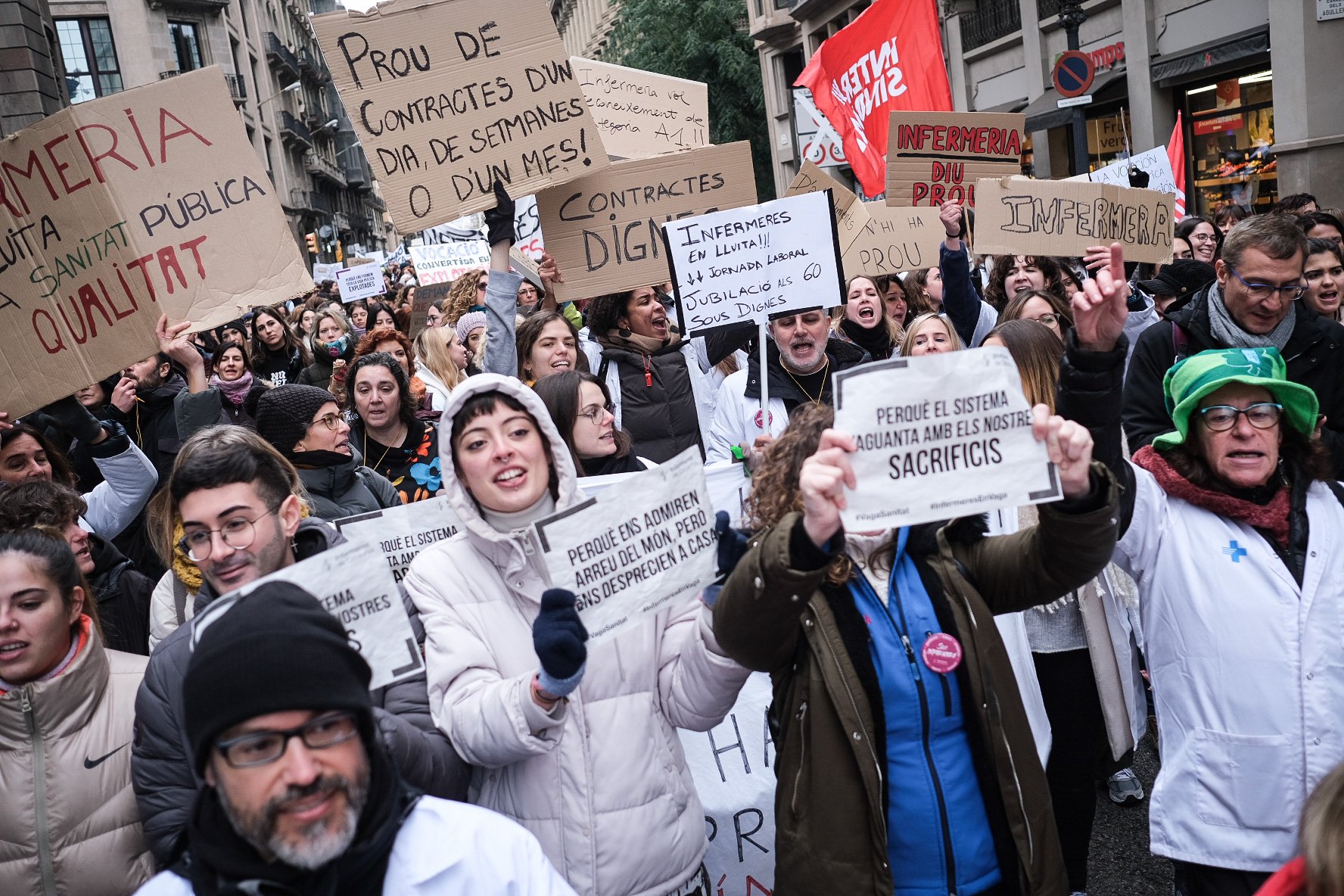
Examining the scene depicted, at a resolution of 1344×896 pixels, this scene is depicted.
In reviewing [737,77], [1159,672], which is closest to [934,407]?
[1159,672]

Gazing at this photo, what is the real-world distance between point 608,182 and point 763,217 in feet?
3.34

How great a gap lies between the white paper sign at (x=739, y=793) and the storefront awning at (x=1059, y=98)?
17022 mm

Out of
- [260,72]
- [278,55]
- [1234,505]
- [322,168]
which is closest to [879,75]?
[1234,505]

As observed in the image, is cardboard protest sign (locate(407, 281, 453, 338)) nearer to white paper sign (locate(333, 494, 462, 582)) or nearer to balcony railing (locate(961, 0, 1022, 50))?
white paper sign (locate(333, 494, 462, 582))

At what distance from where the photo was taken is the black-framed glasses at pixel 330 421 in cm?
436

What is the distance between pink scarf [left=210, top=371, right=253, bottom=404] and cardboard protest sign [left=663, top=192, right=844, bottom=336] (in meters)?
3.82

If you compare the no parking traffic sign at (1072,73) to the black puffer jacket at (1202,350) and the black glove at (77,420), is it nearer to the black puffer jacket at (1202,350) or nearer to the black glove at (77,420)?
the black puffer jacket at (1202,350)

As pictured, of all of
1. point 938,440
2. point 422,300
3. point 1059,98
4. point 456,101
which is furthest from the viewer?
point 1059,98

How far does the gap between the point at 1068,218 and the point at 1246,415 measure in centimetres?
356

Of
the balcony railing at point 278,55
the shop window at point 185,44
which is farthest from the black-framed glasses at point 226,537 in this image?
the balcony railing at point 278,55

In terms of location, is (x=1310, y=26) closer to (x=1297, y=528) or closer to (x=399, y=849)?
(x=1297, y=528)

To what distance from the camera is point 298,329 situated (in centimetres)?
1402

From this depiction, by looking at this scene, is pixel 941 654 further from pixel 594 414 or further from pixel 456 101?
pixel 456 101

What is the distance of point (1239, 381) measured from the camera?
9.11ft
